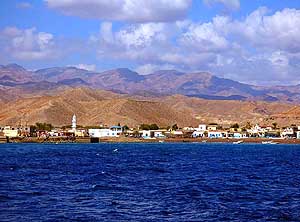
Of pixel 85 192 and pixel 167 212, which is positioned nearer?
pixel 167 212

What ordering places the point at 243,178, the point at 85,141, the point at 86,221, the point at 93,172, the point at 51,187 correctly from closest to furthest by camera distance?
the point at 86,221 → the point at 51,187 → the point at 243,178 → the point at 93,172 → the point at 85,141

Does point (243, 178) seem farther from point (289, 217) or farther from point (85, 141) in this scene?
point (85, 141)

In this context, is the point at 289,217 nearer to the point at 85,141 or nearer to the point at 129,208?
the point at 129,208

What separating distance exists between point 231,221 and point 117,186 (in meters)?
17.3

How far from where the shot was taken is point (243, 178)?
2255 inches

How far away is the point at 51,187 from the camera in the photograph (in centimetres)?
4516

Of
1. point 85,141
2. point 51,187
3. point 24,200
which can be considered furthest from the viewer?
point 85,141

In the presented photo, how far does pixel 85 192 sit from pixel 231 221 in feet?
46.3

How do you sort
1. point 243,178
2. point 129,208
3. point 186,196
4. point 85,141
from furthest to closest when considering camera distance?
point 85,141 < point 243,178 < point 186,196 < point 129,208

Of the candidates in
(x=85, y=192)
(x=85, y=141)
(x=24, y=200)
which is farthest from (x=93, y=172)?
(x=85, y=141)

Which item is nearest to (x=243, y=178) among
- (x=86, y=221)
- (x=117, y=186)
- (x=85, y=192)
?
(x=117, y=186)

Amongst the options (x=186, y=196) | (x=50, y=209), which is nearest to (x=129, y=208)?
(x=50, y=209)

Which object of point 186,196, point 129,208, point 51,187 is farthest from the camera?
point 51,187

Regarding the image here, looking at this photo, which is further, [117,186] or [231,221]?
[117,186]
